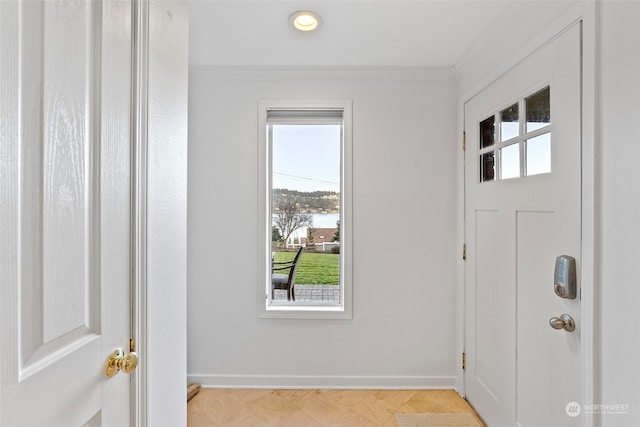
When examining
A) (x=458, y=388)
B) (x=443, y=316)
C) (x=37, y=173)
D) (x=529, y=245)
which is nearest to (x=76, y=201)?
(x=37, y=173)

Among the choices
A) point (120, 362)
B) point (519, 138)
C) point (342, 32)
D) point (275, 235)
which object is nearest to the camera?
point (120, 362)

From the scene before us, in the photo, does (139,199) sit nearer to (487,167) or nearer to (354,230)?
(354,230)

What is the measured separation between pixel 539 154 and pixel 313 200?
1.43 meters

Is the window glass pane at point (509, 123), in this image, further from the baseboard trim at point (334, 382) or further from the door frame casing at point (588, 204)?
the baseboard trim at point (334, 382)

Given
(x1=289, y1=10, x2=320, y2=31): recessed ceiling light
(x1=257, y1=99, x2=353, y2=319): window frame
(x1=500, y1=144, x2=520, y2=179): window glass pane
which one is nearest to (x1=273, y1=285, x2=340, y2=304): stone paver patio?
(x1=257, y1=99, x2=353, y2=319): window frame

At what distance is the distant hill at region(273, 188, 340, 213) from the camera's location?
7.46 ft

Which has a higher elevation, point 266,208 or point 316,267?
point 266,208

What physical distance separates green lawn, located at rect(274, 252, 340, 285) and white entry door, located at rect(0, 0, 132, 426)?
5.17 ft

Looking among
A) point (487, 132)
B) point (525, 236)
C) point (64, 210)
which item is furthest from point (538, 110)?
point (64, 210)

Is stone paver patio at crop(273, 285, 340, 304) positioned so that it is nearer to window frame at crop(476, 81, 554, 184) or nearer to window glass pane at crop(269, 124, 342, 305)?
window glass pane at crop(269, 124, 342, 305)

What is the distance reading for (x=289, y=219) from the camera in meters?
2.29

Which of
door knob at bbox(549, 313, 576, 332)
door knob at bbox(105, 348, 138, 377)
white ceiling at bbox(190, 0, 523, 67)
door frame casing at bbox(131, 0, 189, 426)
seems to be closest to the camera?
door knob at bbox(105, 348, 138, 377)
